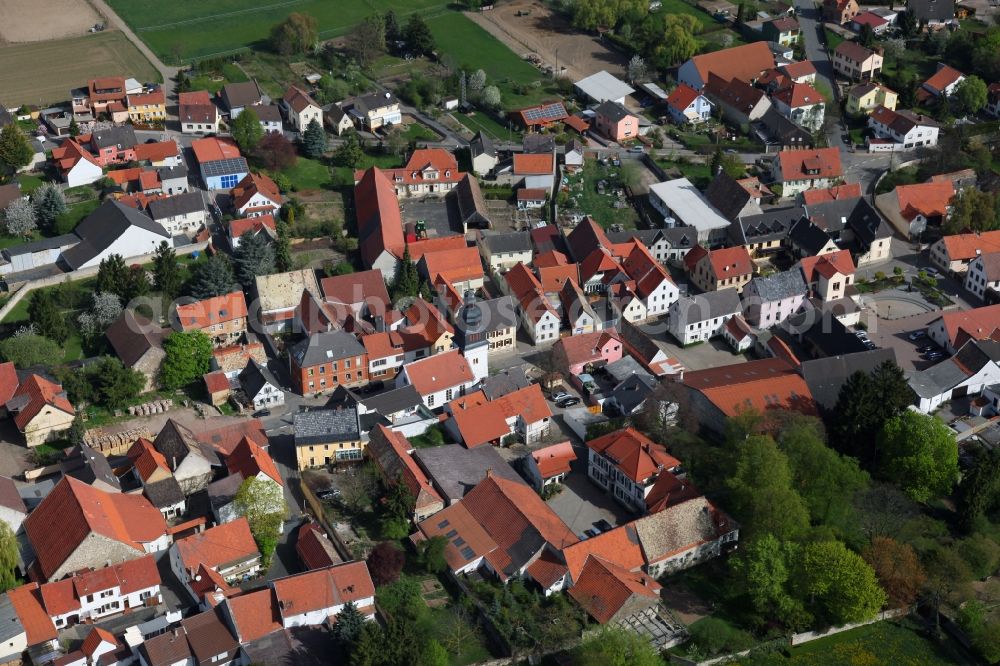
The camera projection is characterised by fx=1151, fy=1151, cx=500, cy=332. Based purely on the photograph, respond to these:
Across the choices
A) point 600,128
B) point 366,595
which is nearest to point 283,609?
point 366,595

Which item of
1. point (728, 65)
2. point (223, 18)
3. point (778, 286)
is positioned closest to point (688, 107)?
point (728, 65)

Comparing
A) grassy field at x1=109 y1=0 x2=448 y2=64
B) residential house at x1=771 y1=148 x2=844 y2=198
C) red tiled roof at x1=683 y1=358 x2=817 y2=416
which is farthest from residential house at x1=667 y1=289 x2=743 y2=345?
grassy field at x1=109 y1=0 x2=448 y2=64

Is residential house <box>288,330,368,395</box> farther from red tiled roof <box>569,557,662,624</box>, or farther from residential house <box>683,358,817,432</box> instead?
red tiled roof <box>569,557,662,624</box>

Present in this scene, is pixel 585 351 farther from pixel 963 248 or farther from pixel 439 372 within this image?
pixel 963 248

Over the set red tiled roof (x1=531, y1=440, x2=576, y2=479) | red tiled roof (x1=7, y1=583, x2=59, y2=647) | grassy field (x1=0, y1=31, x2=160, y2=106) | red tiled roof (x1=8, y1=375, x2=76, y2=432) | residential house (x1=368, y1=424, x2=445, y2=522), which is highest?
grassy field (x1=0, y1=31, x2=160, y2=106)

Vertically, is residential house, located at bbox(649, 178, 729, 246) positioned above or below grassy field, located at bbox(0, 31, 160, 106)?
below

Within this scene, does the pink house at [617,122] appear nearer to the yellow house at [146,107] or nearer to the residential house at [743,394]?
the residential house at [743,394]
